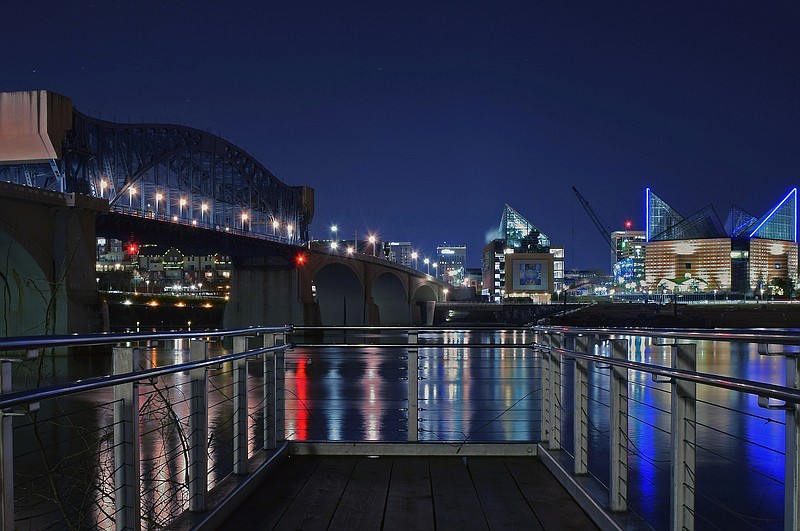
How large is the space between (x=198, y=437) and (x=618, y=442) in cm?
256

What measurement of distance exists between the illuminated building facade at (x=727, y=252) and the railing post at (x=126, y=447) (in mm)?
162984

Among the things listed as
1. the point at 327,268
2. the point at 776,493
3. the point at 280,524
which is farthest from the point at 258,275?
the point at 280,524

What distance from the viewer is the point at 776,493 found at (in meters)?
11.5

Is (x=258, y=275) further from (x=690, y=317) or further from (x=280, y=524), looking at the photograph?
(x=280, y=524)

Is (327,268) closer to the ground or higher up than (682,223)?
closer to the ground

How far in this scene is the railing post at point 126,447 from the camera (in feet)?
11.4

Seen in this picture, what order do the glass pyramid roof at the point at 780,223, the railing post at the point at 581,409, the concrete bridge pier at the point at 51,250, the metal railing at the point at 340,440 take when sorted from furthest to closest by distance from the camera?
the glass pyramid roof at the point at 780,223 < the concrete bridge pier at the point at 51,250 < the railing post at the point at 581,409 < the metal railing at the point at 340,440

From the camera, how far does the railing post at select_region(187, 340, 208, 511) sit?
4367 millimetres

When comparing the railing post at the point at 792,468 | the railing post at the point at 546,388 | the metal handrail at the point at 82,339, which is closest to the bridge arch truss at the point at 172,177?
the railing post at the point at 546,388

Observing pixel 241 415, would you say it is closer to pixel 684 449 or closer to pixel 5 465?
pixel 5 465

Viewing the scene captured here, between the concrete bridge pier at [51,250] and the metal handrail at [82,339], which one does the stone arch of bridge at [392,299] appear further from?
the metal handrail at [82,339]

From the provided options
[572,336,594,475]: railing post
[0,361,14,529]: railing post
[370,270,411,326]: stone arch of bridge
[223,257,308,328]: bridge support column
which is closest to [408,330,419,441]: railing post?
[572,336,594,475]: railing post

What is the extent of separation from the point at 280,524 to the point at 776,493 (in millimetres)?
9895

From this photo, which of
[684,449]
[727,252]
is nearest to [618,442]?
[684,449]
